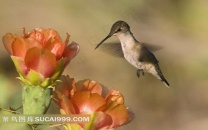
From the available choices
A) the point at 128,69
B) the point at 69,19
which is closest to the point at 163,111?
the point at 128,69

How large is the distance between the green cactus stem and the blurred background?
3.49 ft

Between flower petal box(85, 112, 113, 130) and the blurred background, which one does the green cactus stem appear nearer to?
flower petal box(85, 112, 113, 130)

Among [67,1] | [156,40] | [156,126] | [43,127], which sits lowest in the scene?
[156,126]

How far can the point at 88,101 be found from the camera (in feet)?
1.93

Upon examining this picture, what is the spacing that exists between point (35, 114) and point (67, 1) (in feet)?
4.09

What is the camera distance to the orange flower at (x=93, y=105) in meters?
0.58

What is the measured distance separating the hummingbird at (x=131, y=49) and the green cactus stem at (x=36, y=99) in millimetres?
486

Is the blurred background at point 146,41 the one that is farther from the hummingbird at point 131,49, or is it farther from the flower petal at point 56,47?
the flower petal at point 56,47

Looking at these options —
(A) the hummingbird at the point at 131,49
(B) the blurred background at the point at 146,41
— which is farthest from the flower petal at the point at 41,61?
(B) the blurred background at the point at 146,41

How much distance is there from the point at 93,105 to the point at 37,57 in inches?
3.0

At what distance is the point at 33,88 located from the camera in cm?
61

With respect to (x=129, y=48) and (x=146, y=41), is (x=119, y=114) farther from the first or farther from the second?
(x=146, y=41)

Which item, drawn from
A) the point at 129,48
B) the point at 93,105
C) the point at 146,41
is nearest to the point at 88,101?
the point at 93,105

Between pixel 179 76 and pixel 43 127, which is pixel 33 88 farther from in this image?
pixel 179 76
